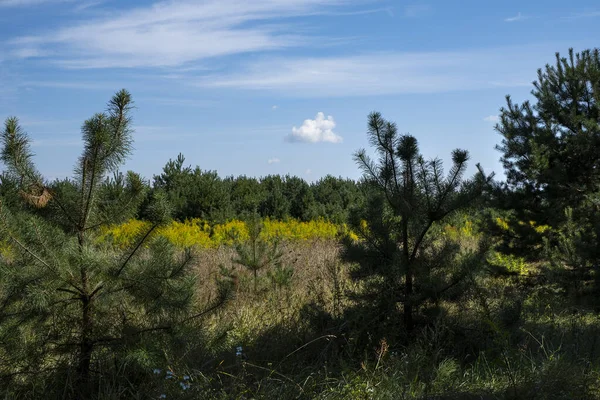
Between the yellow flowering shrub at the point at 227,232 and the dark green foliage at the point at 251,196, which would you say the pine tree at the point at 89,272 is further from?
the dark green foliage at the point at 251,196

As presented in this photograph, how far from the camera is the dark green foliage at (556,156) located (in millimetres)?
8438

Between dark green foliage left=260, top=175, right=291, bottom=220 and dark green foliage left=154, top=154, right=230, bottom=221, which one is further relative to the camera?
dark green foliage left=260, top=175, right=291, bottom=220

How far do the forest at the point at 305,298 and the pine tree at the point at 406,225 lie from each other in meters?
0.01

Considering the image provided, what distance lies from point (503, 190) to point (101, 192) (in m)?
6.26

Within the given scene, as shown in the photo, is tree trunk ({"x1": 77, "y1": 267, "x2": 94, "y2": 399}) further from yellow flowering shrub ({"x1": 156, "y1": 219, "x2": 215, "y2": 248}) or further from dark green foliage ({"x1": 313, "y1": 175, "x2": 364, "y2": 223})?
dark green foliage ({"x1": 313, "y1": 175, "x2": 364, "y2": 223})

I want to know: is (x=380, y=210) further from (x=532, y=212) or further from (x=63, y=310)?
(x=532, y=212)

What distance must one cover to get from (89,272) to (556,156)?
6.73m

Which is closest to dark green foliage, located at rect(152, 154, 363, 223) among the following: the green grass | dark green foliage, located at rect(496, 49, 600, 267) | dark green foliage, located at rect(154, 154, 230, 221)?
dark green foliage, located at rect(154, 154, 230, 221)

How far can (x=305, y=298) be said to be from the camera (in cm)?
747

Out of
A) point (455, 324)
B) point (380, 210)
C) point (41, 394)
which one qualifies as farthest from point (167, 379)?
point (455, 324)

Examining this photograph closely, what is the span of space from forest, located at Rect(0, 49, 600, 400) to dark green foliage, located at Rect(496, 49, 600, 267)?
0.10 feet

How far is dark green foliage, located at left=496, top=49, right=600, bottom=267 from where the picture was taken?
8.44 metres

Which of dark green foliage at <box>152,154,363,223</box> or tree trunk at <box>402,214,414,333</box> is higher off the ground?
dark green foliage at <box>152,154,363,223</box>

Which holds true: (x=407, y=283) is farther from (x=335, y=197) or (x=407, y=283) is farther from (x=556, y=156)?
(x=335, y=197)
